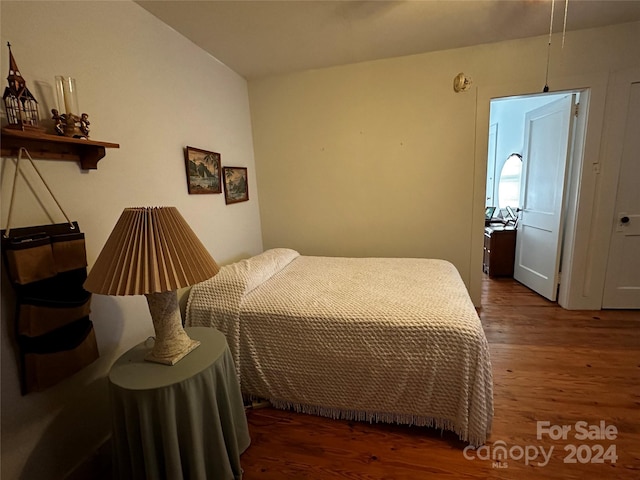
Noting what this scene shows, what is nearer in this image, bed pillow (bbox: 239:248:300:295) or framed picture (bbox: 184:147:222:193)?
bed pillow (bbox: 239:248:300:295)

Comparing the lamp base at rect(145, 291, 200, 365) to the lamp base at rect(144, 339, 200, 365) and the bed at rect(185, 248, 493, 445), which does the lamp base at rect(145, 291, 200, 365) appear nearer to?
the lamp base at rect(144, 339, 200, 365)

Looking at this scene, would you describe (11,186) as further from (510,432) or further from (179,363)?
(510,432)

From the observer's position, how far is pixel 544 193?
3.05 metres

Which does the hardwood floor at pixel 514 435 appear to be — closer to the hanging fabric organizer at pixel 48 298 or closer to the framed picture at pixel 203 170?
the hanging fabric organizer at pixel 48 298

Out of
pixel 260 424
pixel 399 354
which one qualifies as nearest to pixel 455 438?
pixel 399 354

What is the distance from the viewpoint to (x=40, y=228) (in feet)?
3.85

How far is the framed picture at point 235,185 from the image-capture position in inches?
103

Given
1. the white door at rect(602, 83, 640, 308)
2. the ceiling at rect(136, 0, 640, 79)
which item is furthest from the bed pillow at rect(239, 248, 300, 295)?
the white door at rect(602, 83, 640, 308)

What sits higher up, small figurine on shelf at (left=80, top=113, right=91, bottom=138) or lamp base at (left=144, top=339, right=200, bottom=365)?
small figurine on shelf at (left=80, top=113, right=91, bottom=138)

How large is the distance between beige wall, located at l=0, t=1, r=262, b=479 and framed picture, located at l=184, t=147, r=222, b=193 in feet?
0.19

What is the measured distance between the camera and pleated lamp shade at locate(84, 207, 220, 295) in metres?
1.03

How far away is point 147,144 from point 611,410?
3.14 m

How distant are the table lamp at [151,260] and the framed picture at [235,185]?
1.50 m

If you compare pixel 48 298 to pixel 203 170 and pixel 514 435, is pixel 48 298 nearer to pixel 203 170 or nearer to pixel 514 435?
pixel 203 170
